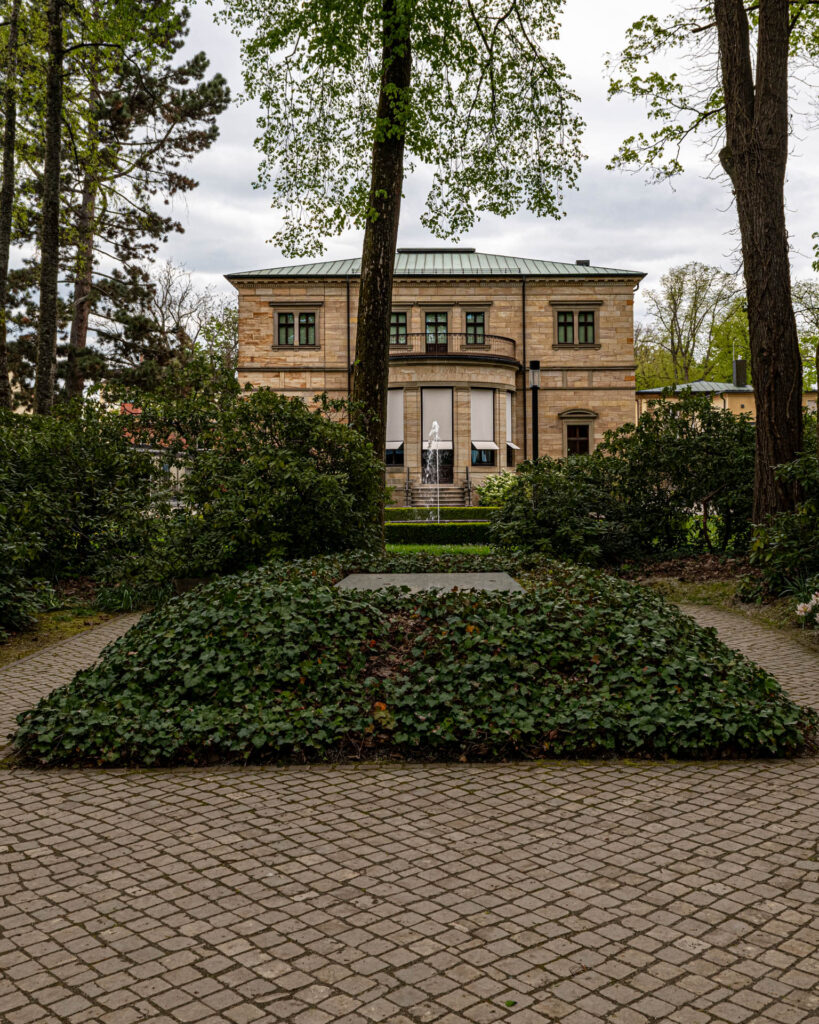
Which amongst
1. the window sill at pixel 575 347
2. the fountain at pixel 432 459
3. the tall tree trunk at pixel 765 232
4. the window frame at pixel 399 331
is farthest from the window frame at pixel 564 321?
the tall tree trunk at pixel 765 232

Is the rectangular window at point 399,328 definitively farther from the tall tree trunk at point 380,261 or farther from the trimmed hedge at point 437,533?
the tall tree trunk at point 380,261

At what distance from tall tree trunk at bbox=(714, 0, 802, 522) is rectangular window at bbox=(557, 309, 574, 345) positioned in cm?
2916

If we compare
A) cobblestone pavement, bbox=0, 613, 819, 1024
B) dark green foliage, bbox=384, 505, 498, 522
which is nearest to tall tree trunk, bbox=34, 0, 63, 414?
cobblestone pavement, bbox=0, 613, 819, 1024

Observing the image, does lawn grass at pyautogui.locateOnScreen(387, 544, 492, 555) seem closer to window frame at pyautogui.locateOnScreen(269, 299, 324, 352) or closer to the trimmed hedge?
the trimmed hedge

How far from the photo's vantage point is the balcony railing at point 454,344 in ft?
133

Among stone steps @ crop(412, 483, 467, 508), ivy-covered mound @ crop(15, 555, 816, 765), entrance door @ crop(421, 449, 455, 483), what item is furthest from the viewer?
entrance door @ crop(421, 449, 455, 483)

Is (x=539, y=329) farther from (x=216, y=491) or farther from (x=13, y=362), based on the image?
(x=216, y=491)

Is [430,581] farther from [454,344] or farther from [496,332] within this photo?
[496,332]

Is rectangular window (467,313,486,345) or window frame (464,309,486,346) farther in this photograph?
rectangular window (467,313,486,345)

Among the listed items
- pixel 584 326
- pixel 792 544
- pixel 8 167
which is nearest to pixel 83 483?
pixel 8 167

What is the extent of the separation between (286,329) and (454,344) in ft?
26.1

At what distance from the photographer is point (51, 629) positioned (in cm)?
968

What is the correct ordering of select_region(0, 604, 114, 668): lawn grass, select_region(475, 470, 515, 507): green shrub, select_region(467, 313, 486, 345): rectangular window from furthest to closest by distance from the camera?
select_region(467, 313, 486, 345): rectangular window, select_region(475, 470, 515, 507): green shrub, select_region(0, 604, 114, 668): lawn grass

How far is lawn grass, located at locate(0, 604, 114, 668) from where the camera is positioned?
861 cm
